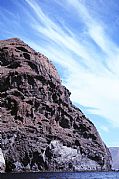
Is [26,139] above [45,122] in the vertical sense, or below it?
below

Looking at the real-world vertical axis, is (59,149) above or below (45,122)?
below

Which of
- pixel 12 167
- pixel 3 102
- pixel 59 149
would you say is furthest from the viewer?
pixel 3 102

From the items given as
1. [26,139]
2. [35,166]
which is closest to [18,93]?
[26,139]

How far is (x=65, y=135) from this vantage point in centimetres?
19200

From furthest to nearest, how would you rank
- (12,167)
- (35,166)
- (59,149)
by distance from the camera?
(59,149) < (35,166) < (12,167)

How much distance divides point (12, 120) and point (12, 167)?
106 feet

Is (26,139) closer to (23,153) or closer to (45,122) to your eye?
(23,153)

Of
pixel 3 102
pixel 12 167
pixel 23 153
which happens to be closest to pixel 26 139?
pixel 23 153

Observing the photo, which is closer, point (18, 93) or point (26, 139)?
point (26, 139)

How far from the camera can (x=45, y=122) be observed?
626 ft

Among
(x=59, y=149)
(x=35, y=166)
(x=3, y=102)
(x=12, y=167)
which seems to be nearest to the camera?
(x=12, y=167)

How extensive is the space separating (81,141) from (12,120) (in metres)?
44.8

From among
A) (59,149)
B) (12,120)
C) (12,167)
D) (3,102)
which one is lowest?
(12,167)

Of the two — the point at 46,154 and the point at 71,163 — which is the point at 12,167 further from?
the point at 71,163
